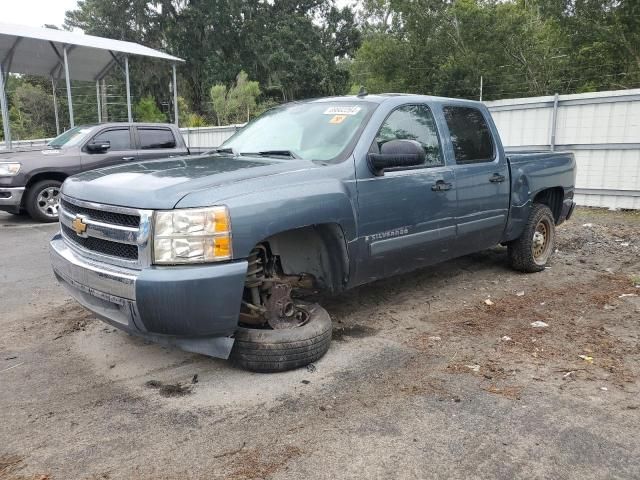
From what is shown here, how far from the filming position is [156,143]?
1080 cm

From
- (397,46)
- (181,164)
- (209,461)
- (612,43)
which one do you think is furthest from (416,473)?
(397,46)

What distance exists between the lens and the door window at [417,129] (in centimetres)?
430

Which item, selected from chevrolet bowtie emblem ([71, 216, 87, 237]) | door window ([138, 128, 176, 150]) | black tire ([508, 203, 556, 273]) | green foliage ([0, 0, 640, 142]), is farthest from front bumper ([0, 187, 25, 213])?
green foliage ([0, 0, 640, 142])

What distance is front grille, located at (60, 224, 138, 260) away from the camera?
3.13 metres

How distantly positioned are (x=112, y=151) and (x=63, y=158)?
3.09ft

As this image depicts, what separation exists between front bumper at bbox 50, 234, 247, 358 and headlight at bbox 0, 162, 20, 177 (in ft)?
22.7

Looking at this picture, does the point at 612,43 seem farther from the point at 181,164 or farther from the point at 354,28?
the point at 354,28

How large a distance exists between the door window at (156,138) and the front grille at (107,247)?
7394 millimetres

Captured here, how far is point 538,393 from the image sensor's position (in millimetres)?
3273

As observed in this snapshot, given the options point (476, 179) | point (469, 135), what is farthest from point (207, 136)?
point (476, 179)

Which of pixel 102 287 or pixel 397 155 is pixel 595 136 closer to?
pixel 397 155

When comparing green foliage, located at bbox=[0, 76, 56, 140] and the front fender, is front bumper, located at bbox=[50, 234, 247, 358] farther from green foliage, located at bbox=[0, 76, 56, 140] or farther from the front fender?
green foliage, located at bbox=[0, 76, 56, 140]

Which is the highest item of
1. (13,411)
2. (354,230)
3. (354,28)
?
(354,28)

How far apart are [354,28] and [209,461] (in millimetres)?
43718
